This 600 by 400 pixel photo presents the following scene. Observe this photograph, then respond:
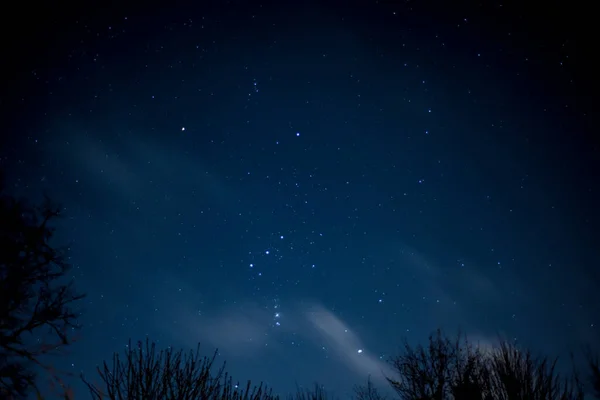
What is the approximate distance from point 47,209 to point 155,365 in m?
9.87

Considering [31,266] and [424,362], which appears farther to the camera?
[424,362]

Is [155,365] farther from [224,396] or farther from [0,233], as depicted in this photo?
[0,233]

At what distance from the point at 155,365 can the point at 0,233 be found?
369 inches

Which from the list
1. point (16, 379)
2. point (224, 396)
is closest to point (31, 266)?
point (16, 379)

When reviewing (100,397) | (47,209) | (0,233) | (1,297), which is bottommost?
(100,397)

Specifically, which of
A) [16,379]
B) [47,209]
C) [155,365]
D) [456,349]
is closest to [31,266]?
[47,209]

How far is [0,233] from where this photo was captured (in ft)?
38.1

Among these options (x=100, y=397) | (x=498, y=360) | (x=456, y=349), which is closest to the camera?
(x=100, y=397)

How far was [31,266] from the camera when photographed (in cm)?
1228

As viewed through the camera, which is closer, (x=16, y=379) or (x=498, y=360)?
(x=498, y=360)

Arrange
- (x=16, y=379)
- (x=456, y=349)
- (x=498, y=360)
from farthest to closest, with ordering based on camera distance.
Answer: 1. (x=456, y=349)
2. (x=16, y=379)
3. (x=498, y=360)

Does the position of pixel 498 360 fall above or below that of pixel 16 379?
above

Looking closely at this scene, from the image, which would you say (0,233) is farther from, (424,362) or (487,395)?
(424,362)

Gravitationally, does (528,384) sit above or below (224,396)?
above
